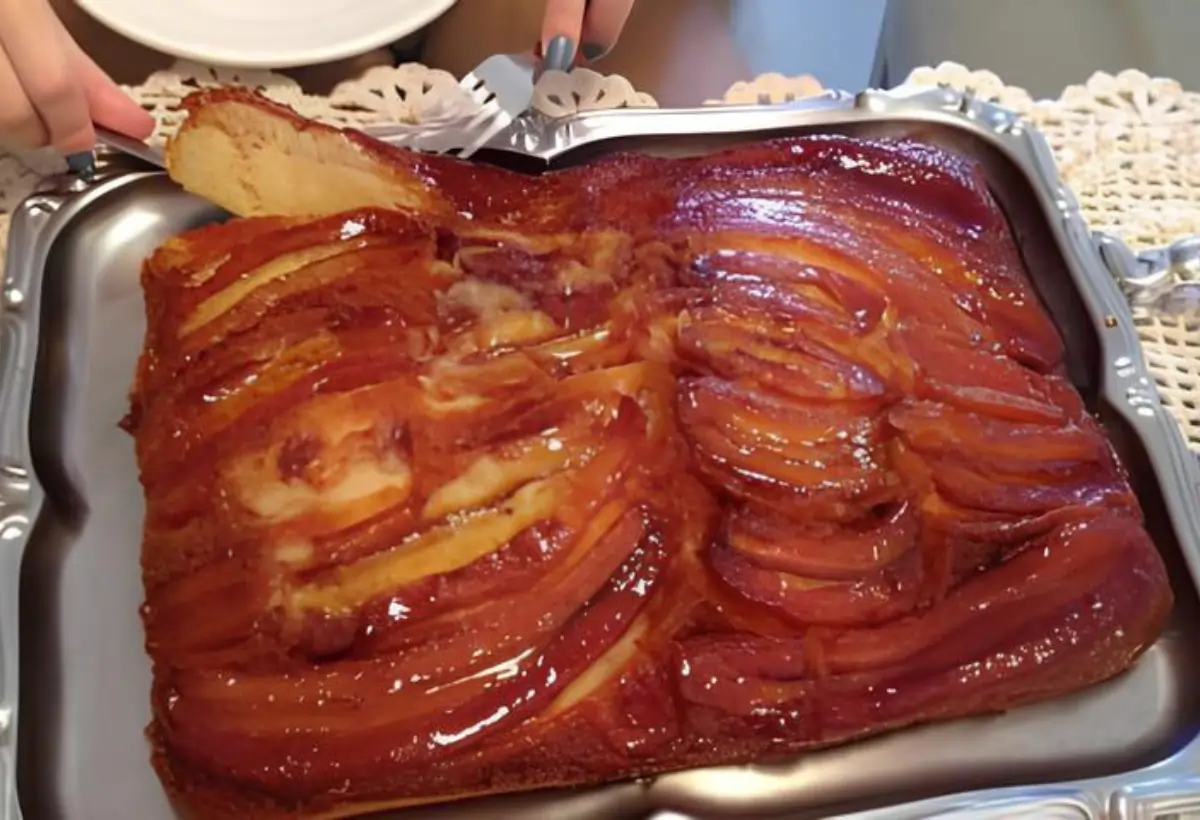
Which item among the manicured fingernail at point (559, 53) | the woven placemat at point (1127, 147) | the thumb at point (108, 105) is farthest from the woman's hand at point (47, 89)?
the woven placemat at point (1127, 147)

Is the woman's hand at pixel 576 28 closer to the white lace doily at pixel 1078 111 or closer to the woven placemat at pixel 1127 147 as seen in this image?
the white lace doily at pixel 1078 111

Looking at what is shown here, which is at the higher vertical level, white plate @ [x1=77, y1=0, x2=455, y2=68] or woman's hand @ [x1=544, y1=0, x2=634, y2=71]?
woman's hand @ [x1=544, y1=0, x2=634, y2=71]

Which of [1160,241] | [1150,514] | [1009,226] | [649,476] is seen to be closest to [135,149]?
[649,476]

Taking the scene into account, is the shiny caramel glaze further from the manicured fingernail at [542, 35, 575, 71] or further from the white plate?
the white plate

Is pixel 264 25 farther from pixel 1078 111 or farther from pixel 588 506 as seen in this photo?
pixel 1078 111

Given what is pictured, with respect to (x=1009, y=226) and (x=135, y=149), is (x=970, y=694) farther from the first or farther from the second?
(x=135, y=149)

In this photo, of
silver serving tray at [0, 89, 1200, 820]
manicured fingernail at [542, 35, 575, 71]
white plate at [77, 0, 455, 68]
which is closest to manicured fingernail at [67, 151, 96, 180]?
silver serving tray at [0, 89, 1200, 820]

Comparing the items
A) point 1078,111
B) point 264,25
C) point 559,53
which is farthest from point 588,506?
point 1078,111
